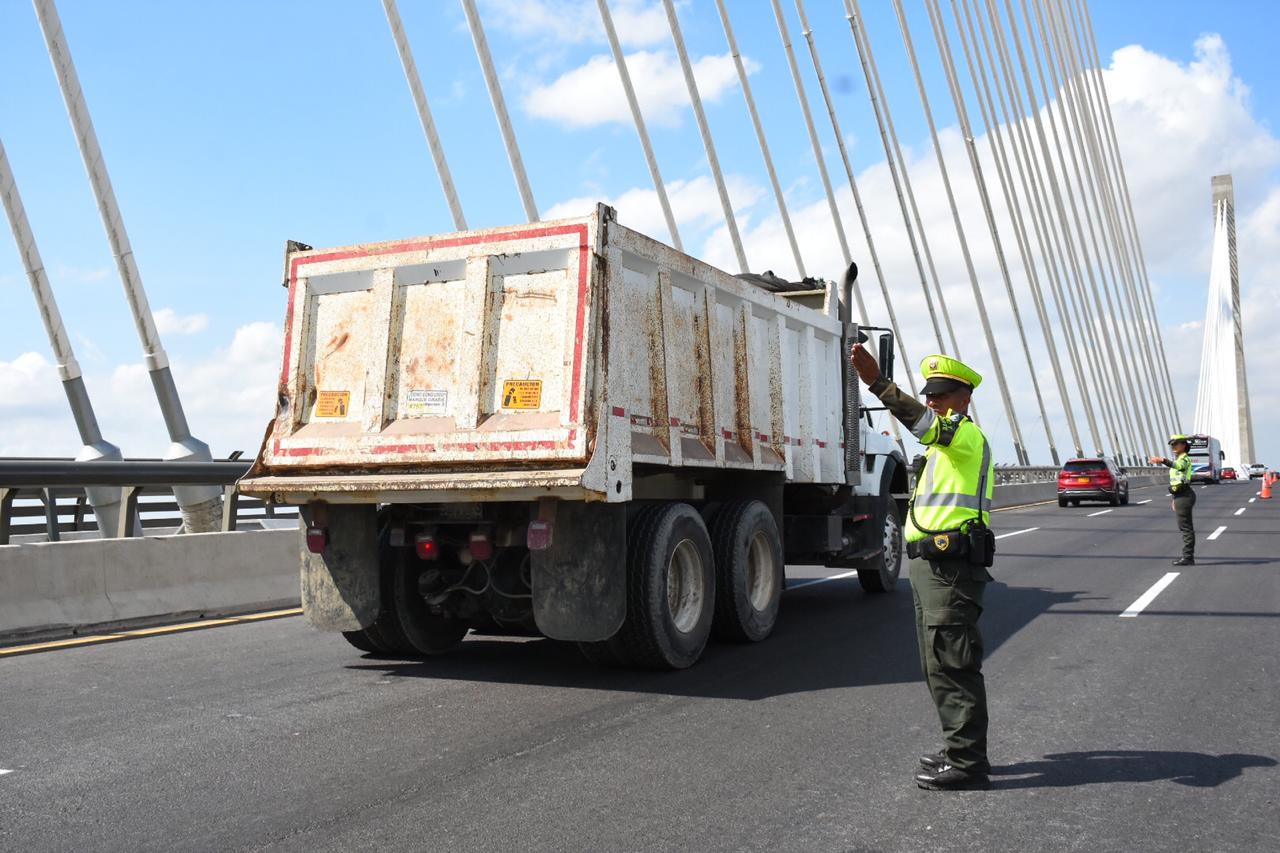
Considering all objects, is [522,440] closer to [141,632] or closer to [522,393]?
[522,393]

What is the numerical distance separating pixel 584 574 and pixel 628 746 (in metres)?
1.54

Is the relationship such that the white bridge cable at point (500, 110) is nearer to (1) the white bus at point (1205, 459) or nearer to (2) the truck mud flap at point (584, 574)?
(2) the truck mud flap at point (584, 574)

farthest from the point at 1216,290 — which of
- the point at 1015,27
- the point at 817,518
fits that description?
the point at 817,518

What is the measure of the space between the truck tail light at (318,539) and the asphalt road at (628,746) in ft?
2.61

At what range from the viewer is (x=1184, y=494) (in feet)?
53.4

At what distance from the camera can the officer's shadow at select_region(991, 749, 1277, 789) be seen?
4.99 meters

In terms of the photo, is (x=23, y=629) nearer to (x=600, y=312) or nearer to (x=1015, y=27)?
(x=600, y=312)

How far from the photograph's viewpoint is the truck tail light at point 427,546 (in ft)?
24.0

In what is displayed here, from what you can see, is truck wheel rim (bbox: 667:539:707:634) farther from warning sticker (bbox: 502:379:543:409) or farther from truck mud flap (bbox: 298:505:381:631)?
truck mud flap (bbox: 298:505:381:631)

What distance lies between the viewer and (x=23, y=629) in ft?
27.8

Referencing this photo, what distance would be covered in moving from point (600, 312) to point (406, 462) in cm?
150

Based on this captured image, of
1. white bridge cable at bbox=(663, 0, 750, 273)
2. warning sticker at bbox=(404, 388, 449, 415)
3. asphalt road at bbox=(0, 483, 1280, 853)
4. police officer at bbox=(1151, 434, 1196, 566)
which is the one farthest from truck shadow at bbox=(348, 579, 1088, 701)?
white bridge cable at bbox=(663, 0, 750, 273)

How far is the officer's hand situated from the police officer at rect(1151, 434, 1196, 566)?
466 inches

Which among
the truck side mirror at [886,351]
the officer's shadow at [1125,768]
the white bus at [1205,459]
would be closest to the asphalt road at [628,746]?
the officer's shadow at [1125,768]
